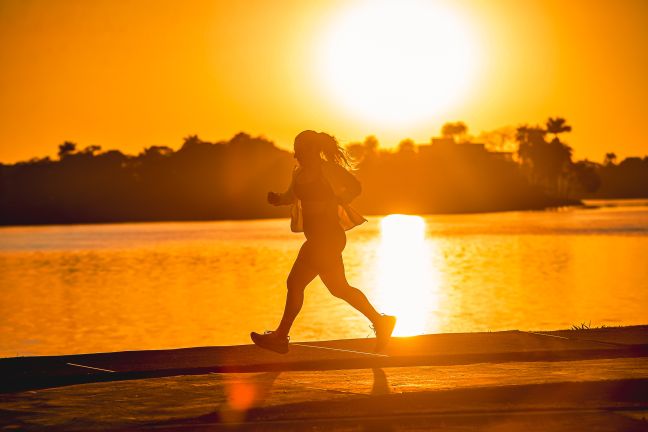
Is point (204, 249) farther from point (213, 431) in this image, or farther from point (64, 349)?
point (213, 431)

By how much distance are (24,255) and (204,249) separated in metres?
14.3

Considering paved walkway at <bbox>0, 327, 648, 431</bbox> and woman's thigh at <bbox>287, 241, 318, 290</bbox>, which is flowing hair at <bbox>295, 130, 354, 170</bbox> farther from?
paved walkway at <bbox>0, 327, 648, 431</bbox>

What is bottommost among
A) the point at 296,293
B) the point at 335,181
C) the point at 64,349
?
the point at 64,349

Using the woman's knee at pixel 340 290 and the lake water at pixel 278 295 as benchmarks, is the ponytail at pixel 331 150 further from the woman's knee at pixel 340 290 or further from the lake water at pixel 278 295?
the lake water at pixel 278 295

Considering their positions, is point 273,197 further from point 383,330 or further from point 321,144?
point 383,330

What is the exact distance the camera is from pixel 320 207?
1027cm

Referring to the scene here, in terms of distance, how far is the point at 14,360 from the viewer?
33.1ft

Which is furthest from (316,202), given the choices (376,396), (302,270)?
(376,396)

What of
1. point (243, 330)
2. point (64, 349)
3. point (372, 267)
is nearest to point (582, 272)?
point (372, 267)

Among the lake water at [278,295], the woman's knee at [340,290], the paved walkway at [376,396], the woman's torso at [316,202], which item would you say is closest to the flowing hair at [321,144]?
the woman's torso at [316,202]

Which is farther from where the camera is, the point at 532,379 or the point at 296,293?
the point at 296,293

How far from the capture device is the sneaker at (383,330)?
1014 centimetres

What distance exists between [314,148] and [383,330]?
68.7 inches

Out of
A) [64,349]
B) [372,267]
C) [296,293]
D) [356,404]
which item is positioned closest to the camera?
[356,404]
